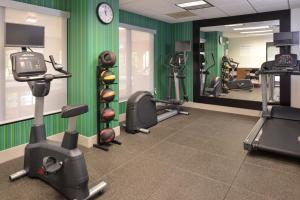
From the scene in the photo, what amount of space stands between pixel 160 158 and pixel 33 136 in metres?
1.65

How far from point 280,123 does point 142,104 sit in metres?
2.63

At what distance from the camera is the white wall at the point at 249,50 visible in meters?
5.74

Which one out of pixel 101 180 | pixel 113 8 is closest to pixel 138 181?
pixel 101 180

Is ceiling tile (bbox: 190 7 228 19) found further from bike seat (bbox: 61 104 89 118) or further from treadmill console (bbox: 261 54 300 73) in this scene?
bike seat (bbox: 61 104 89 118)

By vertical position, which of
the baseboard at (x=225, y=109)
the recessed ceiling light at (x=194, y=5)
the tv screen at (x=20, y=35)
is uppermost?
the recessed ceiling light at (x=194, y=5)

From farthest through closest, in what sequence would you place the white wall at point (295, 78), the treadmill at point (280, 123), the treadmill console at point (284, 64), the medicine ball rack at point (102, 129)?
1. the white wall at point (295, 78)
2. the treadmill console at point (284, 64)
3. the medicine ball rack at point (102, 129)
4. the treadmill at point (280, 123)

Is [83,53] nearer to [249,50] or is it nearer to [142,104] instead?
[142,104]

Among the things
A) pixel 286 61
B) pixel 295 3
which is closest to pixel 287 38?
pixel 286 61

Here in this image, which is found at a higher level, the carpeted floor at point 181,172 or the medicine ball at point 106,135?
the medicine ball at point 106,135

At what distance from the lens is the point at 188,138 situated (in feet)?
13.2

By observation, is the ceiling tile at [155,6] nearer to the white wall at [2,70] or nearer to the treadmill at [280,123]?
the treadmill at [280,123]

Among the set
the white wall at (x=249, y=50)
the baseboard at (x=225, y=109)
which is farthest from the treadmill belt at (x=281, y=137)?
the white wall at (x=249, y=50)

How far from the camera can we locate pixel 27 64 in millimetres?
2398

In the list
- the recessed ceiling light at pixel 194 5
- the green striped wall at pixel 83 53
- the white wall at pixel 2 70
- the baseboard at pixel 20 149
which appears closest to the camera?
the white wall at pixel 2 70
